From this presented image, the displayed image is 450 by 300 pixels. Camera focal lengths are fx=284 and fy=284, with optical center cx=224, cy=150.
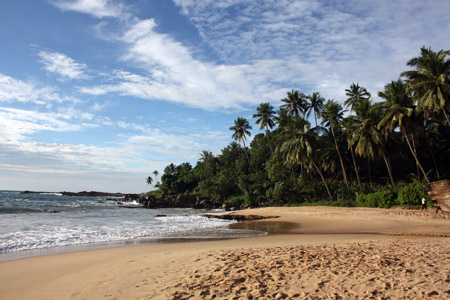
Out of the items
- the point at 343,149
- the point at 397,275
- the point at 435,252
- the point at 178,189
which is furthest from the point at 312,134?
the point at 178,189

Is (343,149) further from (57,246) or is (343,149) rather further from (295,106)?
(57,246)

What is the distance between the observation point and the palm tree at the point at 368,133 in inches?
1116

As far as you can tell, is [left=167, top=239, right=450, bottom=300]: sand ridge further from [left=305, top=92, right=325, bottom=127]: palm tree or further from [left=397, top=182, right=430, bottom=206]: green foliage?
[left=305, top=92, right=325, bottom=127]: palm tree

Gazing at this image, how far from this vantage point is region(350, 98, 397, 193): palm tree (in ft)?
93.0

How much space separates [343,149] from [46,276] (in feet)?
122

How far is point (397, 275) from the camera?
17.0ft

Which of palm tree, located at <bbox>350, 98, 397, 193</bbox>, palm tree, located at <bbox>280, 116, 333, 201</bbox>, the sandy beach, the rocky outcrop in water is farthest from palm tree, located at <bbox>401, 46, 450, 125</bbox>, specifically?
the rocky outcrop in water

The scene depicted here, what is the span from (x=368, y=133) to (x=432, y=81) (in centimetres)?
872

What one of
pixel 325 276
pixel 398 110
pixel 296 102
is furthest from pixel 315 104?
pixel 325 276

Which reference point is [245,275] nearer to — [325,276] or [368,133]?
[325,276]

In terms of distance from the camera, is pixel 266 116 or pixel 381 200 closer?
pixel 381 200

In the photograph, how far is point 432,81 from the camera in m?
21.0

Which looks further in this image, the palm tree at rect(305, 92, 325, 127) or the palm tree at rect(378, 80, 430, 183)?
the palm tree at rect(305, 92, 325, 127)

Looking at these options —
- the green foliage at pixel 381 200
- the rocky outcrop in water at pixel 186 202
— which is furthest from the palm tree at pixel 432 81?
the rocky outcrop in water at pixel 186 202
